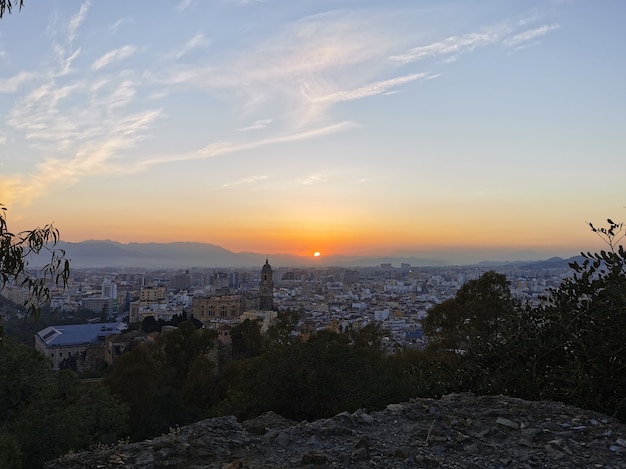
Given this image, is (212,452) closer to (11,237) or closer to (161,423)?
(11,237)

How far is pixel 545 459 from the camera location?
3.81 m

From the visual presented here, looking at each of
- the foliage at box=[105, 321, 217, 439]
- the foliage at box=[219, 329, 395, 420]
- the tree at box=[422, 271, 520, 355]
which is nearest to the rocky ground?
the foliage at box=[219, 329, 395, 420]

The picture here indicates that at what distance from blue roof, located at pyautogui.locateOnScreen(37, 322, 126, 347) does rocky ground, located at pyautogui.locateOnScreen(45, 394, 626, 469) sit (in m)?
49.2

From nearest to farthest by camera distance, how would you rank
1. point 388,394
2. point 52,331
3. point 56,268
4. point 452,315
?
point 56,268, point 388,394, point 452,315, point 52,331

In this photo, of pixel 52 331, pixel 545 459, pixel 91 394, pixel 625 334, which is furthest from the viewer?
pixel 52 331

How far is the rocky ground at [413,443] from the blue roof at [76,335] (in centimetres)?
4924

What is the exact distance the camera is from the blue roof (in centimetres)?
4877

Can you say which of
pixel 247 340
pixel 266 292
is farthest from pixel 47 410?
pixel 266 292

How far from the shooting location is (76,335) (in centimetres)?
5156

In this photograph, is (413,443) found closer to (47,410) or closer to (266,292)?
(47,410)

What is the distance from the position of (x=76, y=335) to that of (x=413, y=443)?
2159 inches

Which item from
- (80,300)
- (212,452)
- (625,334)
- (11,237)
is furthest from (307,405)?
(80,300)

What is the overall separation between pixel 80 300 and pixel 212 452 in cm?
10192

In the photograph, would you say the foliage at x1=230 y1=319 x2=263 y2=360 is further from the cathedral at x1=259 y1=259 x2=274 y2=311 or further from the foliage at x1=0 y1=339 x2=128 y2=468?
the cathedral at x1=259 y1=259 x2=274 y2=311
